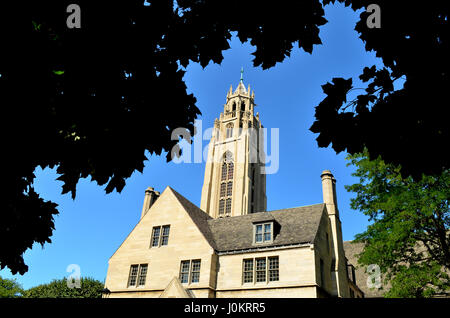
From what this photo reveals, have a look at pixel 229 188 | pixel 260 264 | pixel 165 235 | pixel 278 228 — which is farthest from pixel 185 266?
pixel 229 188

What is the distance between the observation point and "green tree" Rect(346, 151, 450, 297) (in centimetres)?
1605

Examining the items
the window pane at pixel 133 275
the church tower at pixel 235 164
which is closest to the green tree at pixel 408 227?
the window pane at pixel 133 275

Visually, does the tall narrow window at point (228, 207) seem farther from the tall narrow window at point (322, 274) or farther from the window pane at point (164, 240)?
the tall narrow window at point (322, 274)

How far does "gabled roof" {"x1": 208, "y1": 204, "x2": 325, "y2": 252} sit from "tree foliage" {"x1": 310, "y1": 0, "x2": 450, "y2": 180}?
18.6 meters

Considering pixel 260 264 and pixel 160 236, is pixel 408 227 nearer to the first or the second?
pixel 260 264

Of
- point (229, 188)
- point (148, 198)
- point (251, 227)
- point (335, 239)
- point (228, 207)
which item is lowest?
point (335, 239)

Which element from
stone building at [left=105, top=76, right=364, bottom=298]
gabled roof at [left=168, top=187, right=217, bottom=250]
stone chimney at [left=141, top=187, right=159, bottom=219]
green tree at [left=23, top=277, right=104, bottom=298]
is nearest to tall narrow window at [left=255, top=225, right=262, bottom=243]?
stone building at [left=105, top=76, right=364, bottom=298]

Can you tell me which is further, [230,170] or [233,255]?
[230,170]

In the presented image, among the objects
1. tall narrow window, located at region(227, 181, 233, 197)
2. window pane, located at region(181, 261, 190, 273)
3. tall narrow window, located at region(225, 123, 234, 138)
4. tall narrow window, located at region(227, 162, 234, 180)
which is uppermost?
tall narrow window, located at region(225, 123, 234, 138)

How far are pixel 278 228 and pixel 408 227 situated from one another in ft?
31.3

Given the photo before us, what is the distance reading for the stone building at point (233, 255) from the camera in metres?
21.1

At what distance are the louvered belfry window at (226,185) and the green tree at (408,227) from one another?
1725 inches

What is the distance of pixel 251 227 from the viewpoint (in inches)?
1009

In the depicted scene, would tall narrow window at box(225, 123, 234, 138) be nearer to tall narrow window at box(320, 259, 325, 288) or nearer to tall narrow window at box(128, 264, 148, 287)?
tall narrow window at box(128, 264, 148, 287)
